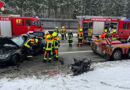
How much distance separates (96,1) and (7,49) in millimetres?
29454

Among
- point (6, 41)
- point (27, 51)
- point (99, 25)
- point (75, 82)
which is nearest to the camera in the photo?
point (75, 82)

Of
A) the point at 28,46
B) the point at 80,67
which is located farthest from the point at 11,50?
the point at 80,67

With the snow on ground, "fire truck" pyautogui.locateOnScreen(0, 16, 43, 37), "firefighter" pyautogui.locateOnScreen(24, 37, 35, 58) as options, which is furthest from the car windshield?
"fire truck" pyautogui.locateOnScreen(0, 16, 43, 37)

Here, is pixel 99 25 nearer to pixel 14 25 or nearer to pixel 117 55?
pixel 117 55

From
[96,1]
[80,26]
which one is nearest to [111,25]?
[80,26]

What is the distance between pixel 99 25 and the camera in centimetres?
1395

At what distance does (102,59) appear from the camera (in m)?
8.55

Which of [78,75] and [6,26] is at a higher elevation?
[6,26]

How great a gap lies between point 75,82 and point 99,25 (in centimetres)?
980

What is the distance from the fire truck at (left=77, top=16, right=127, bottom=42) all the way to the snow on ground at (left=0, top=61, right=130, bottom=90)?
8117 mm

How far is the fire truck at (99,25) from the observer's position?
1366 cm

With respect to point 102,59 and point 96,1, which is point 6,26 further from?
point 96,1

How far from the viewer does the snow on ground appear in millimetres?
4879

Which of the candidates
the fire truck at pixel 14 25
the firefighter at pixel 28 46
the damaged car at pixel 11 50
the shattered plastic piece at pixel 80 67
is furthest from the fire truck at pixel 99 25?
the shattered plastic piece at pixel 80 67
